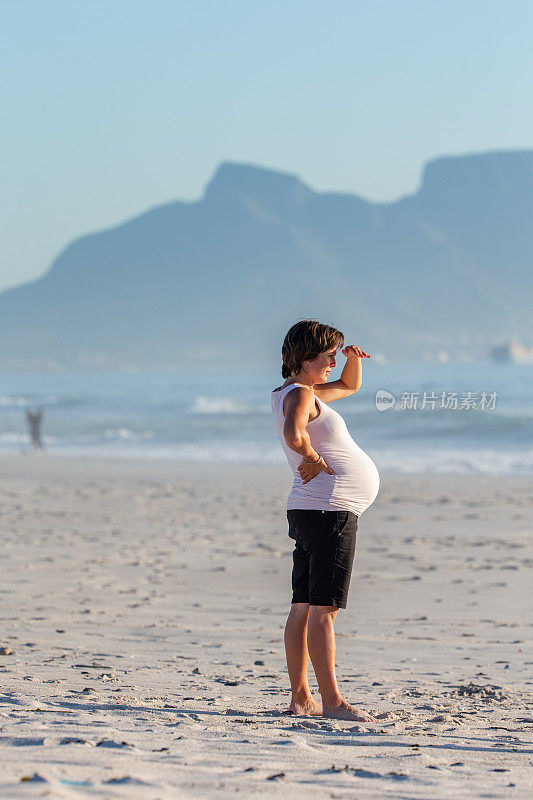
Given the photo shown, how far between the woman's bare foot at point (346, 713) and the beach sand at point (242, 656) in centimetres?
7

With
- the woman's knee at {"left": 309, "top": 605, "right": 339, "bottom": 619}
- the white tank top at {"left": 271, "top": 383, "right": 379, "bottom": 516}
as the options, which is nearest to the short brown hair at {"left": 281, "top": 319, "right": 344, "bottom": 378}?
the white tank top at {"left": 271, "top": 383, "right": 379, "bottom": 516}

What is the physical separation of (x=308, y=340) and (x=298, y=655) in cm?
129

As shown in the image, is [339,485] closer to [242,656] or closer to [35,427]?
[242,656]

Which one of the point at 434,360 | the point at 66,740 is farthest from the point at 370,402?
the point at 434,360

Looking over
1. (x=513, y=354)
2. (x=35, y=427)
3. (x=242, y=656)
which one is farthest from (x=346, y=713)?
(x=513, y=354)

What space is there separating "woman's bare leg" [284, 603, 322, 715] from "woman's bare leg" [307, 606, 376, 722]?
8 cm

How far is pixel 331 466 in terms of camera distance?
12.7 feet

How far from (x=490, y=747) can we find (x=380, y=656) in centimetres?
209

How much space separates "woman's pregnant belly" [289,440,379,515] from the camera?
12.6ft

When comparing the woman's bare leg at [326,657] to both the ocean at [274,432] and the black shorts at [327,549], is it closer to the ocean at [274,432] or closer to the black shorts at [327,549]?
the black shorts at [327,549]

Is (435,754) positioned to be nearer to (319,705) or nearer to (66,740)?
(319,705)

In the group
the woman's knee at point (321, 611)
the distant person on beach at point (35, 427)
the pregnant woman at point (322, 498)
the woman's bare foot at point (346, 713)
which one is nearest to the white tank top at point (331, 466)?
the pregnant woman at point (322, 498)

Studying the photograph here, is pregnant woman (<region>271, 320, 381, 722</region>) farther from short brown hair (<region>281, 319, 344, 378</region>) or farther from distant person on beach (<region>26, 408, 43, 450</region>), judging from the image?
distant person on beach (<region>26, 408, 43, 450</region>)

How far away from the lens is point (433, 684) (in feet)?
16.1
